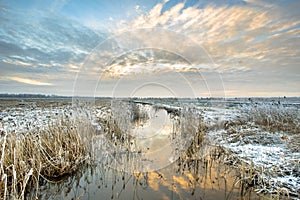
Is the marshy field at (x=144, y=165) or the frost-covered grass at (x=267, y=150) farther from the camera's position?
the frost-covered grass at (x=267, y=150)

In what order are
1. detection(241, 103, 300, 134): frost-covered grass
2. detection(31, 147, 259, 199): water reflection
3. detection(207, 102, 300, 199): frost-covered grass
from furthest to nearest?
detection(241, 103, 300, 134): frost-covered grass, detection(207, 102, 300, 199): frost-covered grass, detection(31, 147, 259, 199): water reflection

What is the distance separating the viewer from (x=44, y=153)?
4777mm

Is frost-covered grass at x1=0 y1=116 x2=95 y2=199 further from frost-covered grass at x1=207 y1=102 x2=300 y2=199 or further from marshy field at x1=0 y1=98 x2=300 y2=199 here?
frost-covered grass at x1=207 y1=102 x2=300 y2=199

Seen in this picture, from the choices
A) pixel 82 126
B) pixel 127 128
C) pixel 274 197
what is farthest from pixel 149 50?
pixel 274 197

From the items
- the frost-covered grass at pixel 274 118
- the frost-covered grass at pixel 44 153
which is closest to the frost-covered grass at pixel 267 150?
the frost-covered grass at pixel 274 118

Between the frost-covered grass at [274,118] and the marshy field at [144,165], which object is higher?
the frost-covered grass at [274,118]

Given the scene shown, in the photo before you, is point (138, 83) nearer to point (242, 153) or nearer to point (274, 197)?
point (242, 153)

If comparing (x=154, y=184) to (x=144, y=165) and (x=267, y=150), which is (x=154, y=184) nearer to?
(x=144, y=165)

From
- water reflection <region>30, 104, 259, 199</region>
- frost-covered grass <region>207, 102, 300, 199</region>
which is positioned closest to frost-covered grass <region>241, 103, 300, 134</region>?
frost-covered grass <region>207, 102, 300, 199</region>

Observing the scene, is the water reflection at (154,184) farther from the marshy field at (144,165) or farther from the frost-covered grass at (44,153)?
the frost-covered grass at (44,153)

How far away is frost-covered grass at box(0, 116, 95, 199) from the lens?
13.7ft

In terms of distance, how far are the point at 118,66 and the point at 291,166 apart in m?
7.45

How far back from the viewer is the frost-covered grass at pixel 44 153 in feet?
13.7

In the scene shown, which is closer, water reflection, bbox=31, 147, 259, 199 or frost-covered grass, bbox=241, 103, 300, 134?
water reflection, bbox=31, 147, 259, 199
